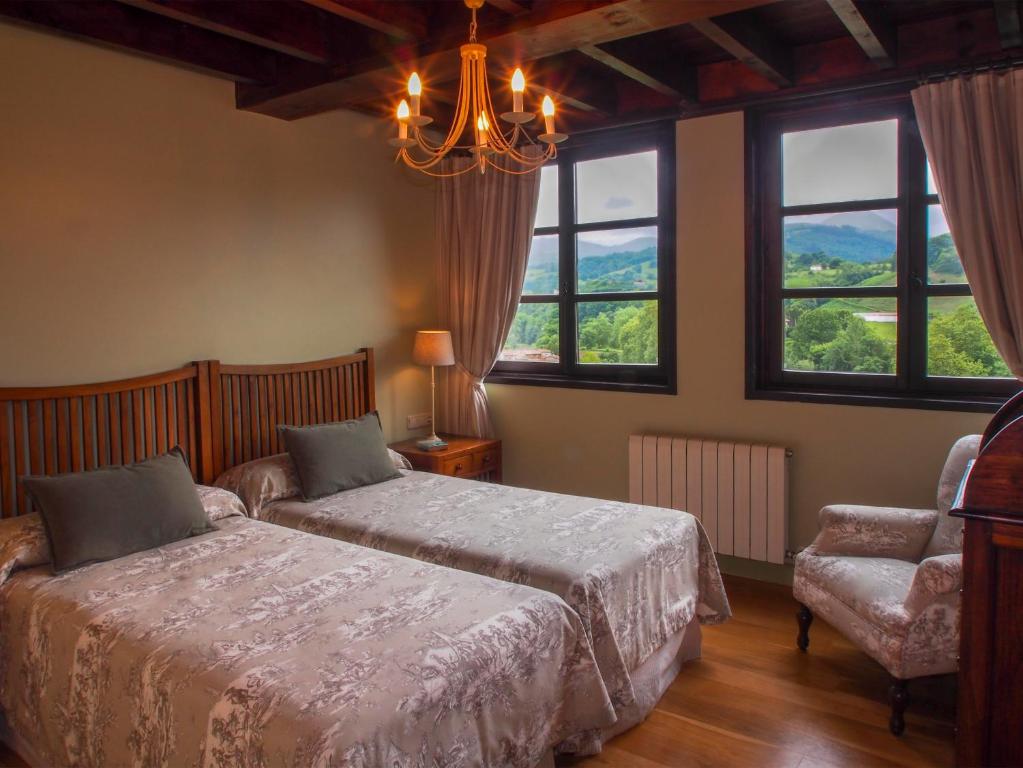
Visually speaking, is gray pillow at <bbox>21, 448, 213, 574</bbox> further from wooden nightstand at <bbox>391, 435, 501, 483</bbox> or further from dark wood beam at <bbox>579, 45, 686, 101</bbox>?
dark wood beam at <bbox>579, 45, 686, 101</bbox>

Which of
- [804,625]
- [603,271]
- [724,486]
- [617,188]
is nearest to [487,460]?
[603,271]

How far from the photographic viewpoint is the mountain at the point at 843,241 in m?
3.42

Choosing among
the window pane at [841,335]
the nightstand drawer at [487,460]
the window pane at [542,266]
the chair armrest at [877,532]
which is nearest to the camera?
the chair armrest at [877,532]

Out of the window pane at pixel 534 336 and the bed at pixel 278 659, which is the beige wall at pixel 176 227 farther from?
the window pane at pixel 534 336

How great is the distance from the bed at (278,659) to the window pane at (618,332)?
209 cm

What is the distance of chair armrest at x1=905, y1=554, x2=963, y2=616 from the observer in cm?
229

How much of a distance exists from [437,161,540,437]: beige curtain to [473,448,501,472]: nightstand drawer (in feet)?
0.52

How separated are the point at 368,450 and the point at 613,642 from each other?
5.50 ft

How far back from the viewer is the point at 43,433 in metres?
2.82

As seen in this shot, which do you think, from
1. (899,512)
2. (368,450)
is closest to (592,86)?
(368,450)

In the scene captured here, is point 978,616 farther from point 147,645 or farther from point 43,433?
point 43,433

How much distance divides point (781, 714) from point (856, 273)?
2034 mm

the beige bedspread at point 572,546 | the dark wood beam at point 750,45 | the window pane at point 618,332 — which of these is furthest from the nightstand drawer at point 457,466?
the dark wood beam at point 750,45

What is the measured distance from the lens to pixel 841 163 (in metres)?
3.50
